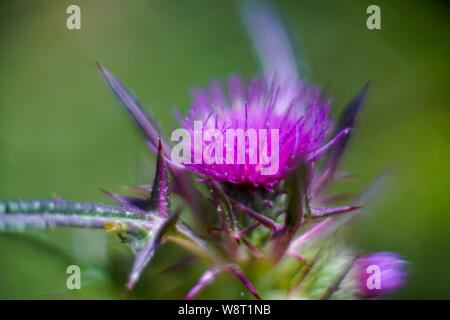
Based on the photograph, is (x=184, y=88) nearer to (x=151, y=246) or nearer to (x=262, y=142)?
(x=262, y=142)

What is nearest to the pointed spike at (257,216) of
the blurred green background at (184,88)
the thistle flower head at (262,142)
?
the thistle flower head at (262,142)

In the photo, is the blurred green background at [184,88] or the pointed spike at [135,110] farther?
the blurred green background at [184,88]

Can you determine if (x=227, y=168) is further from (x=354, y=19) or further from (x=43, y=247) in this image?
(x=354, y=19)

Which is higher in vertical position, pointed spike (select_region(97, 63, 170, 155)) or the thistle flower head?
pointed spike (select_region(97, 63, 170, 155))

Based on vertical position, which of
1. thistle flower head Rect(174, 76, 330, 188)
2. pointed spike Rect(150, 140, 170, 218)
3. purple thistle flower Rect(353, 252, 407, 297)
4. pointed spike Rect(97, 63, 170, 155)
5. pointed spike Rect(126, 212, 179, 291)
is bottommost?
purple thistle flower Rect(353, 252, 407, 297)

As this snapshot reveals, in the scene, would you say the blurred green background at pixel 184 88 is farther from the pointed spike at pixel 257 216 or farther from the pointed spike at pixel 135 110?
the pointed spike at pixel 257 216

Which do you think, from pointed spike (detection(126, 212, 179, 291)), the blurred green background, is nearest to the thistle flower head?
pointed spike (detection(126, 212, 179, 291))

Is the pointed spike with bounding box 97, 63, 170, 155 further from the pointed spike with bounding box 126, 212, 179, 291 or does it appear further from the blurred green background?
the blurred green background
